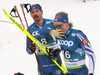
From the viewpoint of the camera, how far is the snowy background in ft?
18.2

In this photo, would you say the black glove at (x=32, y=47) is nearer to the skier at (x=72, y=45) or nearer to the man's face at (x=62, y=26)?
the skier at (x=72, y=45)

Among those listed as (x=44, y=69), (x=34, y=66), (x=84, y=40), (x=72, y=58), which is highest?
(x=84, y=40)

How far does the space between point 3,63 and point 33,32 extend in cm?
288

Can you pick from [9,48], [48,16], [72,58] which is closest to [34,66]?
[9,48]

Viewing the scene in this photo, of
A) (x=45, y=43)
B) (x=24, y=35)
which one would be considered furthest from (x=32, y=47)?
(x=24, y=35)

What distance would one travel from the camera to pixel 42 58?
339cm

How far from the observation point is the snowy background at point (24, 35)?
18.2 ft

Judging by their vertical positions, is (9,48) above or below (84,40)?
below

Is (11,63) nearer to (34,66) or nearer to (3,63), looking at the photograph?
(3,63)

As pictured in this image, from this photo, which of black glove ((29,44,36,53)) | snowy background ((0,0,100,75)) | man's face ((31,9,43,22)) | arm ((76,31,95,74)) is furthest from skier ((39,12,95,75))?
snowy background ((0,0,100,75))

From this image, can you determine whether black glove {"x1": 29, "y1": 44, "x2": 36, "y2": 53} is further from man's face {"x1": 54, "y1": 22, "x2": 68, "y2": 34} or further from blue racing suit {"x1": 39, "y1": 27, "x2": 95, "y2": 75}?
man's face {"x1": 54, "y1": 22, "x2": 68, "y2": 34}

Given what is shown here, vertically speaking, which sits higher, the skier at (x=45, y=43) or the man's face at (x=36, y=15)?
the man's face at (x=36, y=15)

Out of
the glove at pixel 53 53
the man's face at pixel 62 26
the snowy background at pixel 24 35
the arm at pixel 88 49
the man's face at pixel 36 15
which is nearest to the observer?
the arm at pixel 88 49

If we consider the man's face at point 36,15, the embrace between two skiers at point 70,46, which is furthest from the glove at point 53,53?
the man's face at point 36,15
